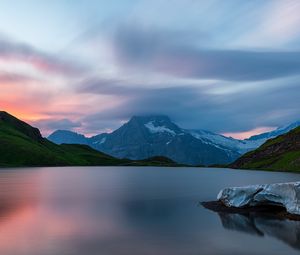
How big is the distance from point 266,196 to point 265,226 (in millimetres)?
11935

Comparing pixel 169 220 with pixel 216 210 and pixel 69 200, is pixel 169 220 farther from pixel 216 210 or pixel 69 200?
pixel 69 200

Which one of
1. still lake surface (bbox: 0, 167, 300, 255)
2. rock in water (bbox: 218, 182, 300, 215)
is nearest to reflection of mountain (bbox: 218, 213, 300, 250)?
still lake surface (bbox: 0, 167, 300, 255)

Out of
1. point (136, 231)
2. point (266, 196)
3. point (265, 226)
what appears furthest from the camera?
point (266, 196)

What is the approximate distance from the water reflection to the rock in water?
3.59m

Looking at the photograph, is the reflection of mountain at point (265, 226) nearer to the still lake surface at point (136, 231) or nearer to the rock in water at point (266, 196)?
the still lake surface at point (136, 231)

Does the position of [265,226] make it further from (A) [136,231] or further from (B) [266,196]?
(A) [136,231]

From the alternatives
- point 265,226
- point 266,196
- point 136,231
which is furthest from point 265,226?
point 136,231

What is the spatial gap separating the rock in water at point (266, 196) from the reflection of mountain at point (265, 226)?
3.88m

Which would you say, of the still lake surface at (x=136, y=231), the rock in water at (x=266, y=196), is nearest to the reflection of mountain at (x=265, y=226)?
the still lake surface at (x=136, y=231)

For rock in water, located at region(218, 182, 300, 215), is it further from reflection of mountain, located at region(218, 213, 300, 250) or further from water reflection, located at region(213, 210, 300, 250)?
reflection of mountain, located at region(218, 213, 300, 250)

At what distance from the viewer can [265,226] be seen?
54.0m

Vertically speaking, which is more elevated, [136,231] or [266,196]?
[266,196]

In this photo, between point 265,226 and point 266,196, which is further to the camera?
point 266,196

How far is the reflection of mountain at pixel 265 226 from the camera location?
46375mm
